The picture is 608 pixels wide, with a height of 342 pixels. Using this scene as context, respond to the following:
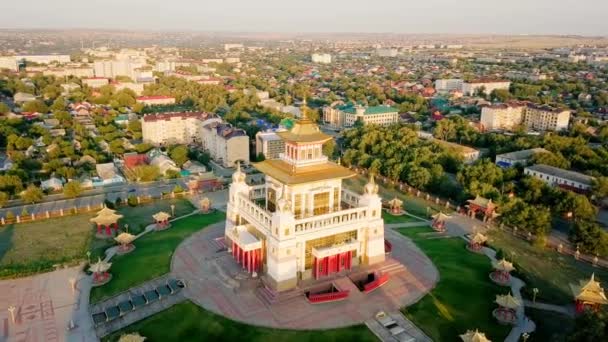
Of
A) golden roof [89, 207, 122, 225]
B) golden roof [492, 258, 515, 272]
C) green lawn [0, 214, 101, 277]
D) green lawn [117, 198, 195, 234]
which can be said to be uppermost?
golden roof [492, 258, 515, 272]

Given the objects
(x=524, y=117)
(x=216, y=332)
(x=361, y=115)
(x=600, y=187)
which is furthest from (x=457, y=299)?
(x=524, y=117)

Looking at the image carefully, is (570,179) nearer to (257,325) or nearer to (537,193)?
(537,193)

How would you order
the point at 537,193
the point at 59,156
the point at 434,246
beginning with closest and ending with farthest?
1. the point at 434,246
2. the point at 537,193
3. the point at 59,156

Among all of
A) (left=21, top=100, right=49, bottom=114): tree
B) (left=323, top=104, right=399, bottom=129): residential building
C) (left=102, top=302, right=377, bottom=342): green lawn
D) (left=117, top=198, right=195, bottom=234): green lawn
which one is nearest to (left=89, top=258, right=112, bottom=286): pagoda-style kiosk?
(left=102, top=302, right=377, bottom=342): green lawn

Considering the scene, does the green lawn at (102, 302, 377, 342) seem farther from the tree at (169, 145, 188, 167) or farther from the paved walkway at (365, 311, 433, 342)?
the tree at (169, 145, 188, 167)

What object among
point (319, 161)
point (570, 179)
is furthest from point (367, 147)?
point (319, 161)
